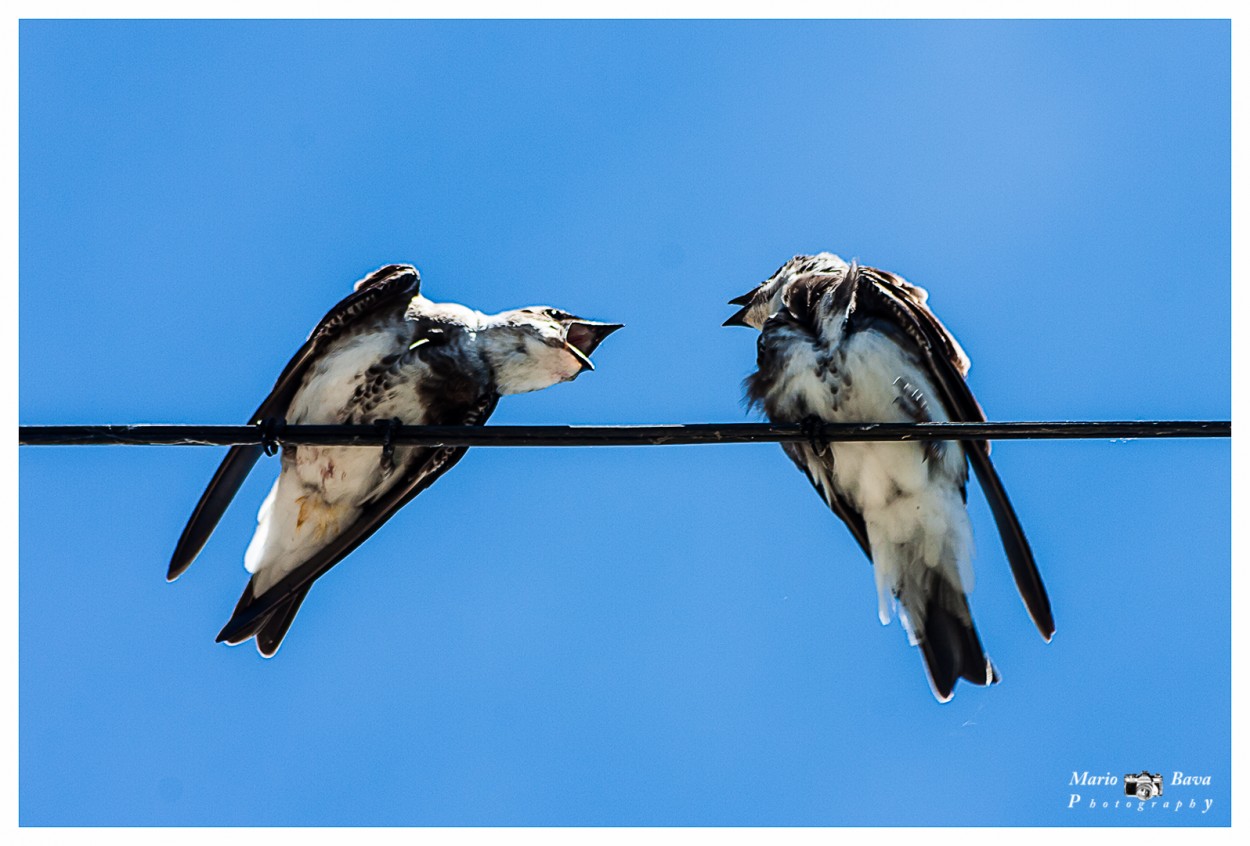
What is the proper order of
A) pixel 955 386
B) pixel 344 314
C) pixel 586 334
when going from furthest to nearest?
pixel 586 334 < pixel 344 314 < pixel 955 386

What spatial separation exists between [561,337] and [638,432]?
2385 millimetres

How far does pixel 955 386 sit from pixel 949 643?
107cm

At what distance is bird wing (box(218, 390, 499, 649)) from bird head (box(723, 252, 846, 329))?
4.52 feet

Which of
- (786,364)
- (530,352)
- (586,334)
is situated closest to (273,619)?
(530,352)

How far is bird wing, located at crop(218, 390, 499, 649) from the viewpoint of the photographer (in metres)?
5.80

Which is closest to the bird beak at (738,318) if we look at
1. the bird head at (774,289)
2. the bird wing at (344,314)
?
the bird head at (774,289)

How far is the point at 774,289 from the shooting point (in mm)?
6352

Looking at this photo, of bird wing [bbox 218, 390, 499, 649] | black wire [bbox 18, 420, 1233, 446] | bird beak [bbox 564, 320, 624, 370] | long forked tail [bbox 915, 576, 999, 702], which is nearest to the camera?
black wire [bbox 18, 420, 1233, 446]

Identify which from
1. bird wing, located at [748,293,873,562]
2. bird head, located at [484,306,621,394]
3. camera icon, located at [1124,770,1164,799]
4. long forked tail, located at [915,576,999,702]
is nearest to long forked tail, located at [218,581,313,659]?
bird head, located at [484,306,621,394]

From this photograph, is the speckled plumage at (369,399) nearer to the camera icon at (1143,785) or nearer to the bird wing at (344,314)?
the bird wing at (344,314)

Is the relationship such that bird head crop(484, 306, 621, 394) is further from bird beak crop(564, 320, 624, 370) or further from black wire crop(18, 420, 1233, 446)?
black wire crop(18, 420, 1233, 446)

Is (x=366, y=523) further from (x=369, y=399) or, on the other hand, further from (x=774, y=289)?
(x=774, y=289)

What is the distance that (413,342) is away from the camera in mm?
5957

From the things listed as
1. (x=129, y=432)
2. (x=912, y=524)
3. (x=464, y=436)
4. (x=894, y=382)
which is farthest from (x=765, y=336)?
(x=129, y=432)
